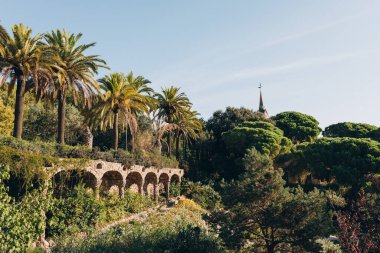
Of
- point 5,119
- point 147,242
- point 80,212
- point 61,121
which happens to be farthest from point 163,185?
point 147,242

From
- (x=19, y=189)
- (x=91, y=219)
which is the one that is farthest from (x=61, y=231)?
(x=19, y=189)

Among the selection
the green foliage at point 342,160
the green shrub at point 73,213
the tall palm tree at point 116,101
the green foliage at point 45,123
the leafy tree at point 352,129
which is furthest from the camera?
the leafy tree at point 352,129

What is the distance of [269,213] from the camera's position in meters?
14.0

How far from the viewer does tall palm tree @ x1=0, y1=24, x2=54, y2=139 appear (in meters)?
20.2

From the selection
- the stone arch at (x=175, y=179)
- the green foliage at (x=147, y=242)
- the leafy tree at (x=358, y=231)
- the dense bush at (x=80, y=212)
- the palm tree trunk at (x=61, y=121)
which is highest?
the palm tree trunk at (x=61, y=121)

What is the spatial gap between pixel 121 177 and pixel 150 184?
868 cm

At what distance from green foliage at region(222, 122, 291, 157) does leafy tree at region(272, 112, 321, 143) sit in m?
6.88

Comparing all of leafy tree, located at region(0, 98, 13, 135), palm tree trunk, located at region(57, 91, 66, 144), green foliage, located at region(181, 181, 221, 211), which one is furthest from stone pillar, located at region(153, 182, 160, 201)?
leafy tree, located at region(0, 98, 13, 135)

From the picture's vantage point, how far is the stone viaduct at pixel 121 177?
851 inches

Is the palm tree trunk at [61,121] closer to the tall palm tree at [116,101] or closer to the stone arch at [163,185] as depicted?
the tall palm tree at [116,101]

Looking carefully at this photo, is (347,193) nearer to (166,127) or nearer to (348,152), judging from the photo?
(348,152)

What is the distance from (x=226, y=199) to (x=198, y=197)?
20.6 metres

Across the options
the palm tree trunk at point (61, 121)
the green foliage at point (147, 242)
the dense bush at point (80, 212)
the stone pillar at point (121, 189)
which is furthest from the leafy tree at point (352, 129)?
the green foliage at point (147, 242)

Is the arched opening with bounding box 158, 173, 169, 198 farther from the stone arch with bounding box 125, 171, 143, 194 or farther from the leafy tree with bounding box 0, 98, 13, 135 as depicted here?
the leafy tree with bounding box 0, 98, 13, 135
